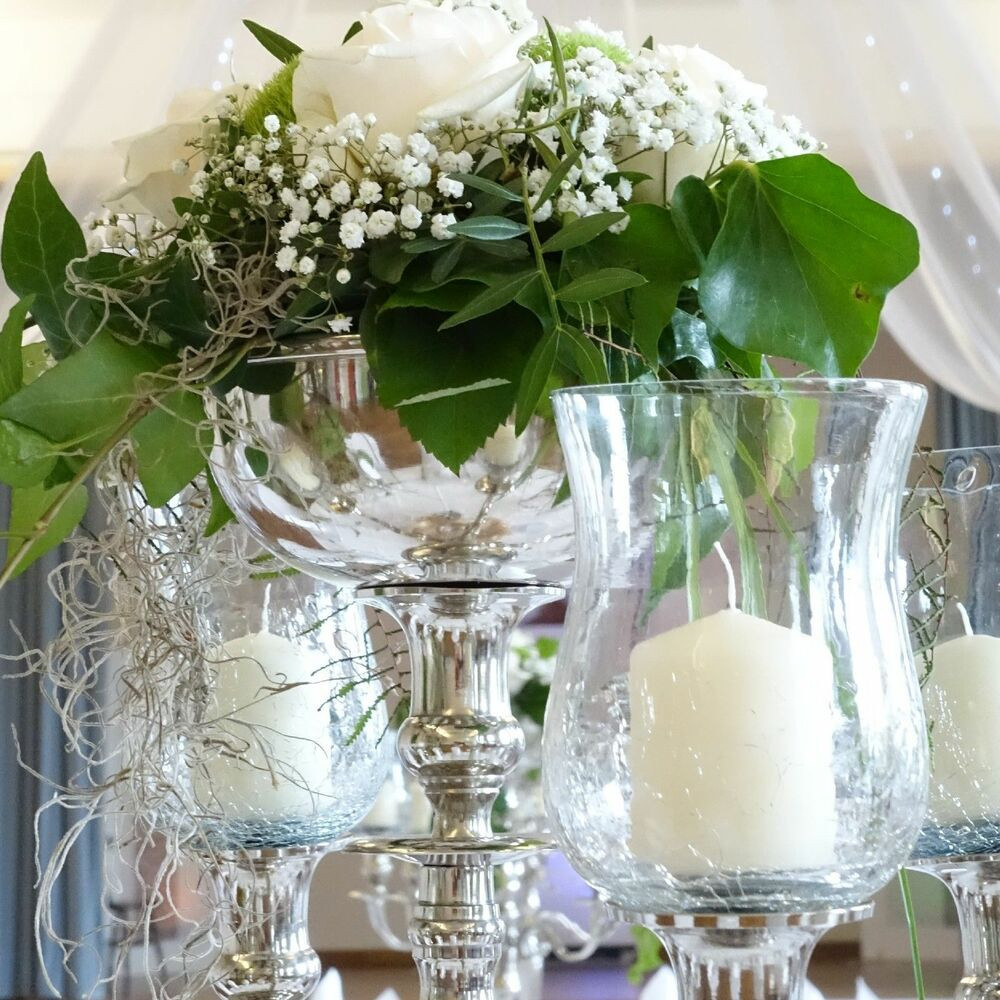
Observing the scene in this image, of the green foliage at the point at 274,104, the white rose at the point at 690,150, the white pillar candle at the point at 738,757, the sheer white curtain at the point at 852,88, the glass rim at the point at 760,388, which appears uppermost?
the sheer white curtain at the point at 852,88

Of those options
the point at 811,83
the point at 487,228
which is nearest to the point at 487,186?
the point at 487,228

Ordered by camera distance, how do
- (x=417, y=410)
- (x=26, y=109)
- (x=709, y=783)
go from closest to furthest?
(x=709, y=783) < (x=417, y=410) < (x=26, y=109)

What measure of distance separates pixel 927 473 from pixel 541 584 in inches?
6.3

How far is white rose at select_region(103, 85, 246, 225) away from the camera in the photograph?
55 cm

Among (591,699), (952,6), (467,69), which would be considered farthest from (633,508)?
(952,6)

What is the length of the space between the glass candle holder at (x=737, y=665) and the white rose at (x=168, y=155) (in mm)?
219

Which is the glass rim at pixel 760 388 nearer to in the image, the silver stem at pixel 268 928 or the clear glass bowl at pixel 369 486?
the clear glass bowl at pixel 369 486

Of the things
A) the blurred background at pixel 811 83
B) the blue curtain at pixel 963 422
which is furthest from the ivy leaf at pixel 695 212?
the blue curtain at pixel 963 422

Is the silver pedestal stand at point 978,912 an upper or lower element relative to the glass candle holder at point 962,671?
lower

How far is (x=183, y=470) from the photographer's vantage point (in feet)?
1.77

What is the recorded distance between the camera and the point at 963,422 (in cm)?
396

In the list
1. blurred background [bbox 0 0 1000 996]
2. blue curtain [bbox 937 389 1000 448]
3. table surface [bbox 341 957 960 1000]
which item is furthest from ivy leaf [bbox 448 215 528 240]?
blue curtain [bbox 937 389 1000 448]

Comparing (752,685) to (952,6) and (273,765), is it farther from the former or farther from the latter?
(952,6)

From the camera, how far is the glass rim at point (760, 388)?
399mm
